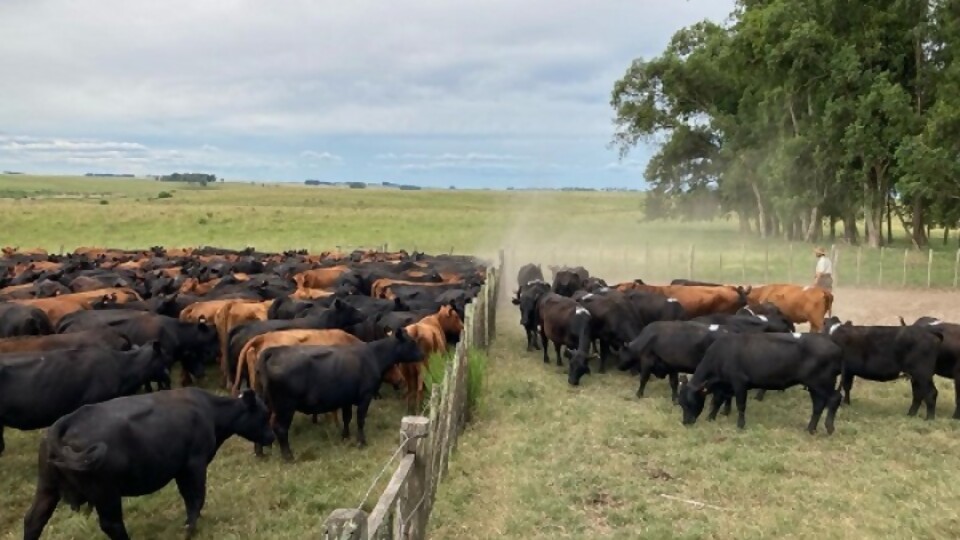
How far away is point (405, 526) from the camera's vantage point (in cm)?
576

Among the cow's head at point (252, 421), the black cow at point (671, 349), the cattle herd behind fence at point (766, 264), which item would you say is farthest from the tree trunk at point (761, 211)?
the cow's head at point (252, 421)

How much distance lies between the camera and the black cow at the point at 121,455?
6.07m

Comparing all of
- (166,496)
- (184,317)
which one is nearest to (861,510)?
(166,496)

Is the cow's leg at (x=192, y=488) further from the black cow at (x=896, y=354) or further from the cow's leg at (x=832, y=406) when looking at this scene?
the black cow at (x=896, y=354)

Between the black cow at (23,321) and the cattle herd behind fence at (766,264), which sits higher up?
the black cow at (23,321)

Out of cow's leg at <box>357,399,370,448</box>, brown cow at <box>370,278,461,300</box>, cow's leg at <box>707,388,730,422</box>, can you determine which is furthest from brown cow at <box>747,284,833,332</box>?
cow's leg at <box>357,399,370,448</box>

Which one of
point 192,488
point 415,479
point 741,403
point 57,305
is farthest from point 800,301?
point 57,305

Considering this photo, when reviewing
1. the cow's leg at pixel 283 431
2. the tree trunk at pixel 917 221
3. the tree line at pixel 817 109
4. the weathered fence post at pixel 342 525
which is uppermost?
the tree line at pixel 817 109

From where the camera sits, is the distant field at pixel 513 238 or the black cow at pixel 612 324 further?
the distant field at pixel 513 238

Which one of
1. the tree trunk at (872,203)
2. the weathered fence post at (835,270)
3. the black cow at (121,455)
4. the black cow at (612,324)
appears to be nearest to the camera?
the black cow at (121,455)

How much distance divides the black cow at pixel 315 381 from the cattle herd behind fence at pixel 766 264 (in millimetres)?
19037

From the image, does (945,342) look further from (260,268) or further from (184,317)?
(260,268)

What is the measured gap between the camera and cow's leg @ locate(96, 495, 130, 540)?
6195 mm

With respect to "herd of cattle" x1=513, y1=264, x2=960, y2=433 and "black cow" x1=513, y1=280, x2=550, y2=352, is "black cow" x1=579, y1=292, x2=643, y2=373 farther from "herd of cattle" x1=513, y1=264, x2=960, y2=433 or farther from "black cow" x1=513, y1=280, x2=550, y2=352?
"black cow" x1=513, y1=280, x2=550, y2=352
